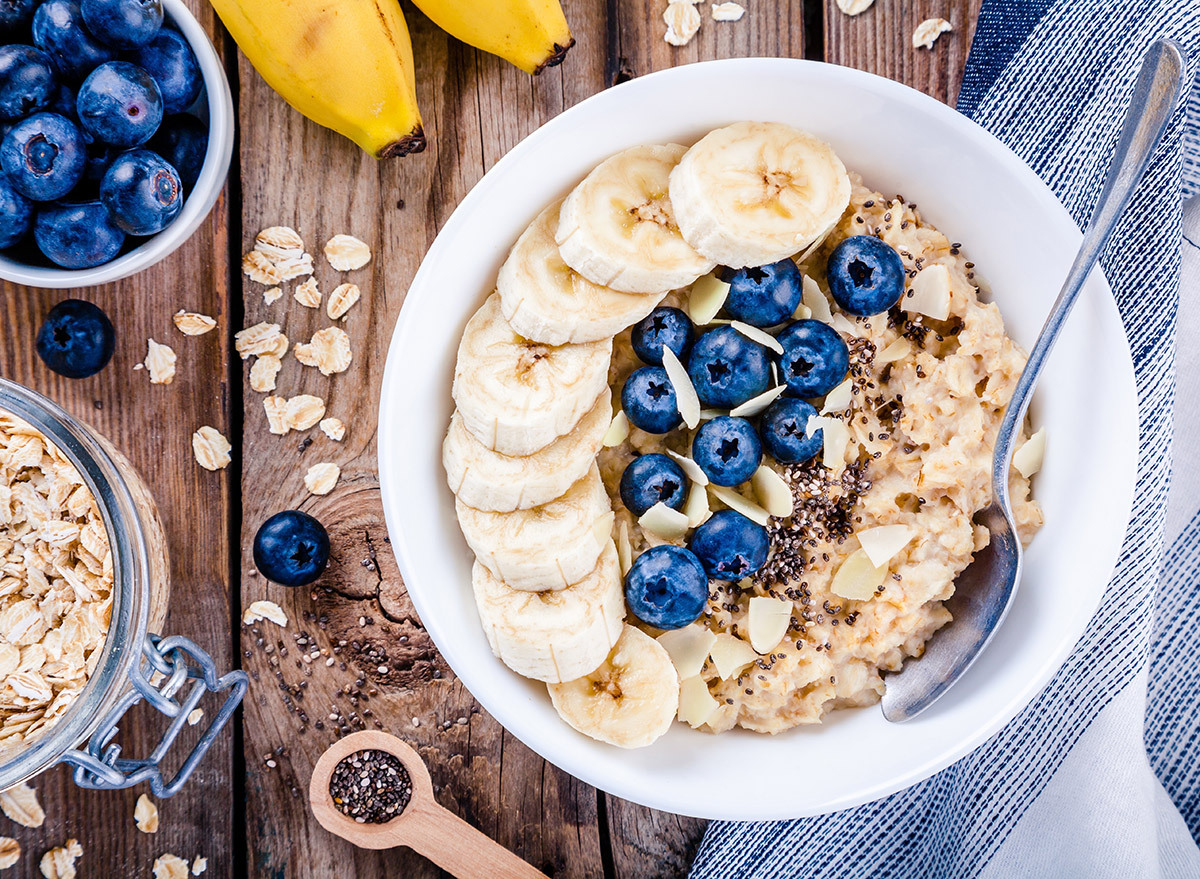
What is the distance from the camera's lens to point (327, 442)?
4.53ft

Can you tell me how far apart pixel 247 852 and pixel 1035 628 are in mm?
1173

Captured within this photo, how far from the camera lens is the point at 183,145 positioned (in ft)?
4.10

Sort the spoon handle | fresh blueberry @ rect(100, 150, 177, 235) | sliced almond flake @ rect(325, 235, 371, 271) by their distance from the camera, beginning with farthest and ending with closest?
1. sliced almond flake @ rect(325, 235, 371, 271)
2. fresh blueberry @ rect(100, 150, 177, 235)
3. the spoon handle

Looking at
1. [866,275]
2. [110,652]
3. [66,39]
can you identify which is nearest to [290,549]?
[110,652]

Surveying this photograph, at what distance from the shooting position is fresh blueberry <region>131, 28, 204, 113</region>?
120 cm

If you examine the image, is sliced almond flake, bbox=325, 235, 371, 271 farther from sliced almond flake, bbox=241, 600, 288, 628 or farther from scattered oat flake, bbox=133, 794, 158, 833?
scattered oat flake, bbox=133, 794, 158, 833

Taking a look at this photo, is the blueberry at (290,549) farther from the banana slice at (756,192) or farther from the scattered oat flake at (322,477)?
the banana slice at (756,192)

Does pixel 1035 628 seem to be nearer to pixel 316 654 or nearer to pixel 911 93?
A: pixel 911 93

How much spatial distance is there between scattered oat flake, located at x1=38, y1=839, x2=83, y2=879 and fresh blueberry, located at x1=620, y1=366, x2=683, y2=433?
3.60 ft

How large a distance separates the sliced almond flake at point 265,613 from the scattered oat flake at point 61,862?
0.44 metres

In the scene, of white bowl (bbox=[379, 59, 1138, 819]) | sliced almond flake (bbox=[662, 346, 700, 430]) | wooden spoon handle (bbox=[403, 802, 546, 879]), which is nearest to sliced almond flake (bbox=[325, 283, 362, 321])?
white bowl (bbox=[379, 59, 1138, 819])

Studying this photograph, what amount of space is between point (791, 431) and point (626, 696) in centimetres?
37

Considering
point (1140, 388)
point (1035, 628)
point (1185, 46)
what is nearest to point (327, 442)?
point (1035, 628)

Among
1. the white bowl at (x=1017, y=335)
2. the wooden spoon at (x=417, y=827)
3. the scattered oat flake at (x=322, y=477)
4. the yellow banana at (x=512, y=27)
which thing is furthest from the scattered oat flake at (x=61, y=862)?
the yellow banana at (x=512, y=27)
